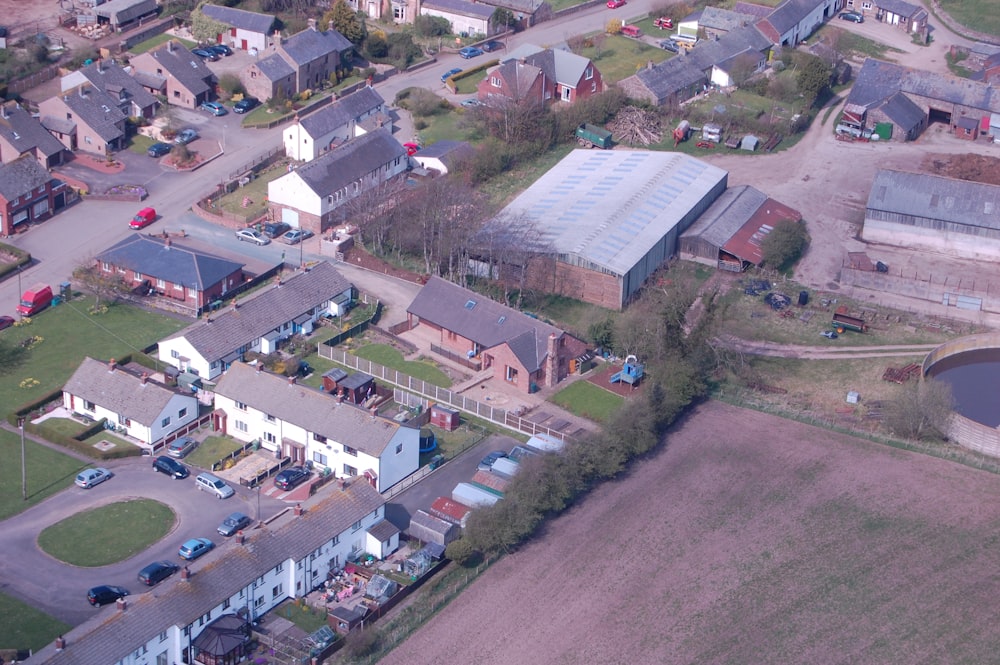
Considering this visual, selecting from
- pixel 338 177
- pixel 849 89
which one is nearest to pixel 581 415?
pixel 338 177

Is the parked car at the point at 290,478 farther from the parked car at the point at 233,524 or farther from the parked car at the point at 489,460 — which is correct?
the parked car at the point at 489,460

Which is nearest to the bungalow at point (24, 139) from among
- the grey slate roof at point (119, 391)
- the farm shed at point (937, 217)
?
the grey slate roof at point (119, 391)

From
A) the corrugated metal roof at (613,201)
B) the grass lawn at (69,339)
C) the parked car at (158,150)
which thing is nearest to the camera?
the grass lawn at (69,339)

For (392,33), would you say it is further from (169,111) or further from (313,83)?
(169,111)

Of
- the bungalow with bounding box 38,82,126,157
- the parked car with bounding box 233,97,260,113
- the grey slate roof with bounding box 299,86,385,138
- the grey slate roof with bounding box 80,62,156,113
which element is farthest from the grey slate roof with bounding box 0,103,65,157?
the grey slate roof with bounding box 299,86,385,138

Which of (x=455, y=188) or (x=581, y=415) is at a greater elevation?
(x=455, y=188)

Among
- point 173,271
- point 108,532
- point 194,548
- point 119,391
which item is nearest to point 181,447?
point 119,391

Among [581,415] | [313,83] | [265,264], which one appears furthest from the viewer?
[313,83]
